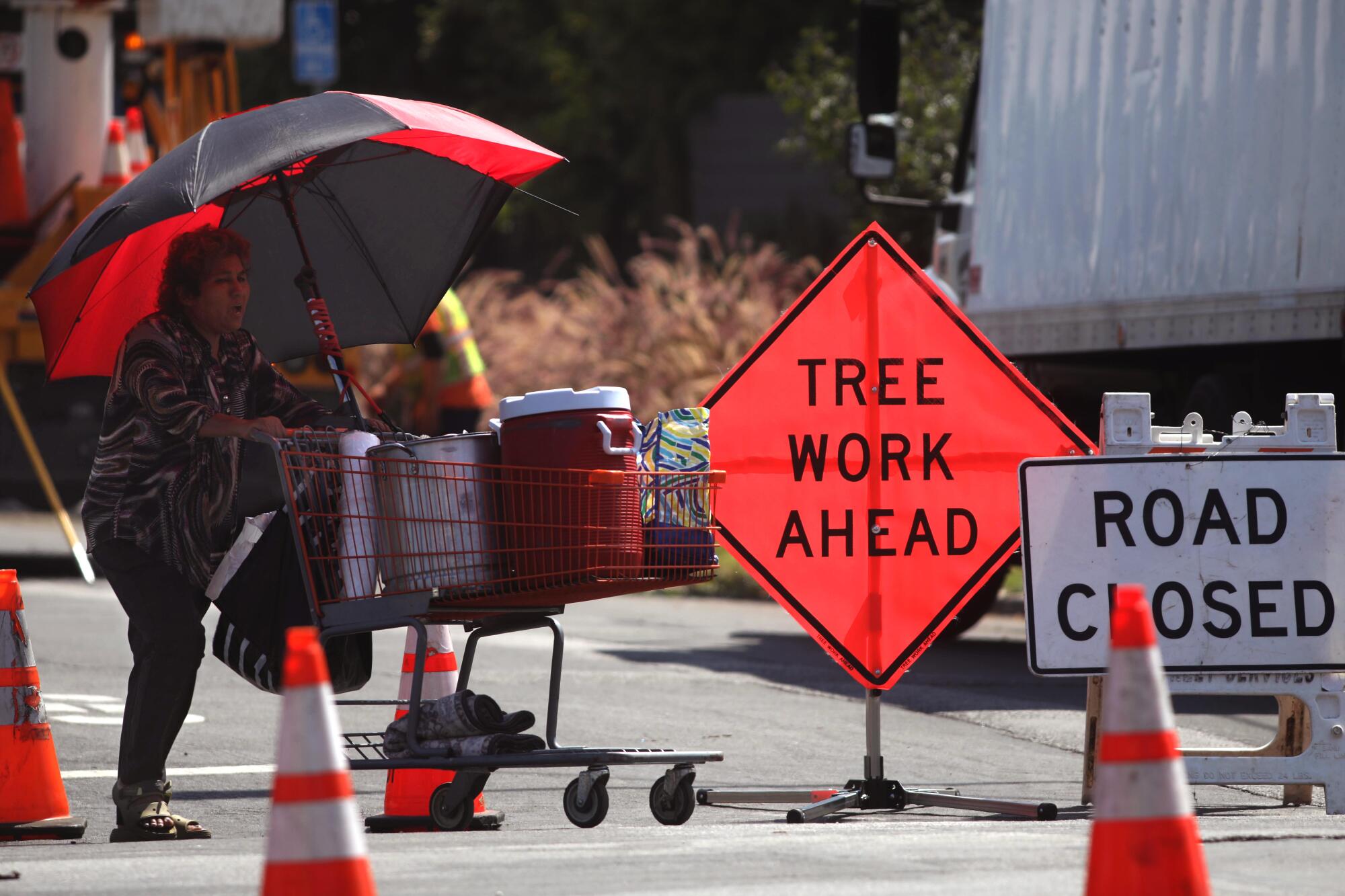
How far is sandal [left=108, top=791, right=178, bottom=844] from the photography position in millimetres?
6207

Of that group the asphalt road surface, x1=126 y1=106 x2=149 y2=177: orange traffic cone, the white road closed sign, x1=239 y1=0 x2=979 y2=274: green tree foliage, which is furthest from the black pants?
x1=239 y1=0 x2=979 y2=274: green tree foliage

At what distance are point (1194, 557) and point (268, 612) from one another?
8.85 feet

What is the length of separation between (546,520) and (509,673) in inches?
183

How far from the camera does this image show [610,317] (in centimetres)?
2111

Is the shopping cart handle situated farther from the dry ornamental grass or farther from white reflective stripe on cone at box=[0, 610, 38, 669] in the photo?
the dry ornamental grass

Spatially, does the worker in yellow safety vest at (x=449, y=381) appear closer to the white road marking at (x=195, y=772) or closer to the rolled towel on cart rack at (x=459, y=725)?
the white road marking at (x=195, y=772)

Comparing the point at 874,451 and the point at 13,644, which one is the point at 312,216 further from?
the point at 874,451

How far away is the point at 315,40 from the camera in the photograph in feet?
65.8

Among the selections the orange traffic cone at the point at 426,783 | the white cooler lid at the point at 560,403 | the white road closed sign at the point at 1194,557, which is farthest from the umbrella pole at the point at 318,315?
the white road closed sign at the point at 1194,557

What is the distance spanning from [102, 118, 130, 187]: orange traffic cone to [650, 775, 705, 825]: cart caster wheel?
11.0 metres

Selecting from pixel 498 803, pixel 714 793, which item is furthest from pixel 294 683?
pixel 498 803

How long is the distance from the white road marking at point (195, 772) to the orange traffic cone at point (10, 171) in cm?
930

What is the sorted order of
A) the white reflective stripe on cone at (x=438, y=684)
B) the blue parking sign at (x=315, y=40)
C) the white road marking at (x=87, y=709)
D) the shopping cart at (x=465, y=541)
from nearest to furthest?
1. the shopping cart at (x=465, y=541)
2. the white reflective stripe on cone at (x=438, y=684)
3. the white road marking at (x=87, y=709)
4. the blue parking sign at (x=315, y=40)

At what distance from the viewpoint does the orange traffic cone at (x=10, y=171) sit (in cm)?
1619
